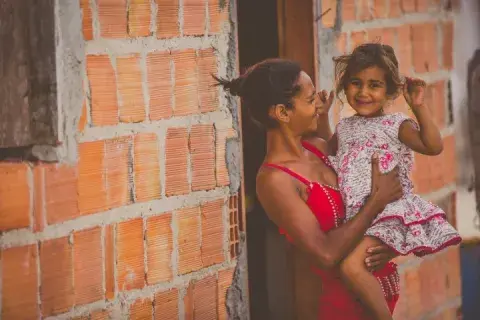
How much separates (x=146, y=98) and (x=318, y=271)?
0.65 metres

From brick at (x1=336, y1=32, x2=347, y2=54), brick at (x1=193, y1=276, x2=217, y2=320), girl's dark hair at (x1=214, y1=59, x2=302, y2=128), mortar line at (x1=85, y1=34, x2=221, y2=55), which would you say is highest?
brick at (x1=336, y1=32, x2=347, y2=54)

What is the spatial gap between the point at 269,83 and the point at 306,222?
1.17 ft

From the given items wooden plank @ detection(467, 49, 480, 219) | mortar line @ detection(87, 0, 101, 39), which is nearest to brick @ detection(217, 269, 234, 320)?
mortar line @ detection(87, 0, 101, 39)

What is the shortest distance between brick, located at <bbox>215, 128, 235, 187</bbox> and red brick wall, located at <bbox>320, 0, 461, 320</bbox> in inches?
19.9

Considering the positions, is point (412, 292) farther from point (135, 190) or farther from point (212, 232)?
point (135, 190)

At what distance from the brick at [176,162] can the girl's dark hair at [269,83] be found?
174 mm

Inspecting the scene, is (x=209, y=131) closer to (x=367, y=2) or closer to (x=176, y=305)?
(x=176, y=305)

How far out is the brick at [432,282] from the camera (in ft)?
9.01

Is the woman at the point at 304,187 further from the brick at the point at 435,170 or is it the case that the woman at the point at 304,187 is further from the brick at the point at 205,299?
the brick at the point at 435,170

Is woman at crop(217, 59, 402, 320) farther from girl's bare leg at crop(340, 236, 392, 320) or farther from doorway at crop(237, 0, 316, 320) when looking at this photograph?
doorway at crop(237, 0, 316, 320)

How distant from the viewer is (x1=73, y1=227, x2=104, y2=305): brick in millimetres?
1665

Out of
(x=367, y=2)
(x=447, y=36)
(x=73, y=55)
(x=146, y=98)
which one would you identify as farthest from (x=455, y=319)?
(x=73, y=55)

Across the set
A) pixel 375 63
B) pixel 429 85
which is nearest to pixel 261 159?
pixel 375 63

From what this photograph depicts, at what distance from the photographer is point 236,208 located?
2.06 m
